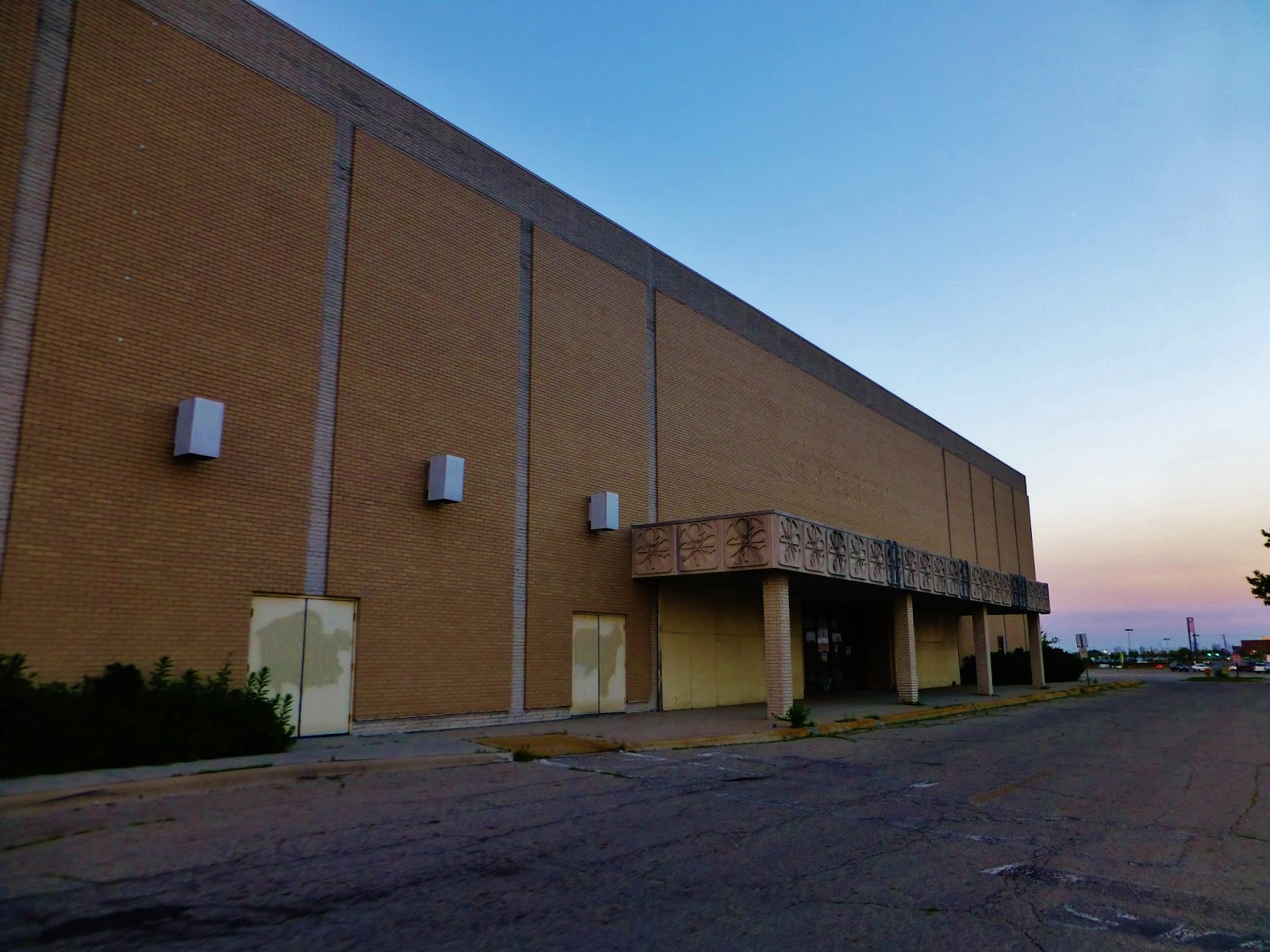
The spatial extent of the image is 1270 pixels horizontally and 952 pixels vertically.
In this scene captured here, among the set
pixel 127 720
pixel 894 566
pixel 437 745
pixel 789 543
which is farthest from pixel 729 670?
pixel 127 720

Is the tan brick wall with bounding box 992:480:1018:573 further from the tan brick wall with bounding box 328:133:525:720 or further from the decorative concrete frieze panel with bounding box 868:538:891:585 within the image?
the tan brick wall with bounding box 328:133:525:720

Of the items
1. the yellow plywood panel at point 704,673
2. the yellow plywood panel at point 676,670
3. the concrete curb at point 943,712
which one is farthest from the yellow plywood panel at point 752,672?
the concrete curb at point 943,712

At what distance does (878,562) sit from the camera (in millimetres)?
25578

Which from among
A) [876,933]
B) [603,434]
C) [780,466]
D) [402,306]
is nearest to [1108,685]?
[780,466]

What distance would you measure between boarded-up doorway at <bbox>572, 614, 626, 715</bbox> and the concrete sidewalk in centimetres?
62

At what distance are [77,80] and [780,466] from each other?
2264 centimetres

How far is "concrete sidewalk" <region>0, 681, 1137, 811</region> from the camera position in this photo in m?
9.55

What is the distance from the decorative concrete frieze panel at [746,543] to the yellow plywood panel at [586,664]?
3717mm

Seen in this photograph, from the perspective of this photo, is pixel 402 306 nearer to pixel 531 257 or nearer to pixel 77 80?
pixel 531 257

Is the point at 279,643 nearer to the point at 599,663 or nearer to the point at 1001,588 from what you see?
the point at 599,663

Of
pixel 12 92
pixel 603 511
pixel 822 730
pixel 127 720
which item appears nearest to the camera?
pixel 127 720

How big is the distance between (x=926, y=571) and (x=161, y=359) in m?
23.8

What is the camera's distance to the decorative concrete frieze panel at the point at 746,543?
65.8 ft

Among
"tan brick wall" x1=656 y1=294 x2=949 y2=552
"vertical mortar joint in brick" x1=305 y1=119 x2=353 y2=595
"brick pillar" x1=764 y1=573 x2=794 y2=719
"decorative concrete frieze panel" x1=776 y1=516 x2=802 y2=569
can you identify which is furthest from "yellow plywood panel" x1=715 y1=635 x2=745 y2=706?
"vertical mortar joint in brick" x1=305 y1=119 x2=353 y2=595
